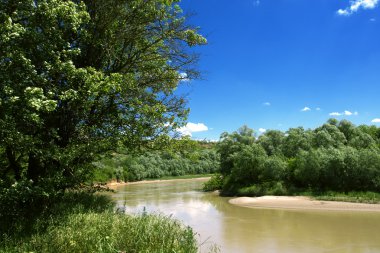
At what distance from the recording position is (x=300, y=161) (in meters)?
38.9

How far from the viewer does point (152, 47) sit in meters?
14.1

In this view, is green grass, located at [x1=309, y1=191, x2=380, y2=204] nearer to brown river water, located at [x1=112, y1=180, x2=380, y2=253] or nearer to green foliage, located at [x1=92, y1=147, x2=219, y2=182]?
brown river water, located at [x1=112, y1=180, x2=380, y2=253]

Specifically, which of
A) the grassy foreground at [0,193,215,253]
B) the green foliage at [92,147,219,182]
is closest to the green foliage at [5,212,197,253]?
the grassy foreground at [0,193,215,253]

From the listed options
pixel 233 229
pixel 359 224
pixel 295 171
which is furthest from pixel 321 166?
pixel 233 229

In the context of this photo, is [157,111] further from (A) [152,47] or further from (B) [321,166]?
(B) [321,166]

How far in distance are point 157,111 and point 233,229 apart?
40.2 feet

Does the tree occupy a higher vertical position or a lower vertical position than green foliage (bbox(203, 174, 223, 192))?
higher

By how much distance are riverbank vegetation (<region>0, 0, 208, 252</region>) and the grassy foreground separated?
3 centimetres

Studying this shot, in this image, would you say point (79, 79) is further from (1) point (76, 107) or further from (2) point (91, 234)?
(2) point (91, 234)

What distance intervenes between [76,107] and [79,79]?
96 centimetres

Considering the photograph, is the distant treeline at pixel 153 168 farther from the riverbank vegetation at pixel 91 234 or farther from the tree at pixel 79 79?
the riverbank vegetation at pixel 91 234

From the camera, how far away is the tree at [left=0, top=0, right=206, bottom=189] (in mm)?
8992

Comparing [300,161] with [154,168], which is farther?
[154,168]

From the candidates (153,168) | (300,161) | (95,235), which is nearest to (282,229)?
(95,235)
